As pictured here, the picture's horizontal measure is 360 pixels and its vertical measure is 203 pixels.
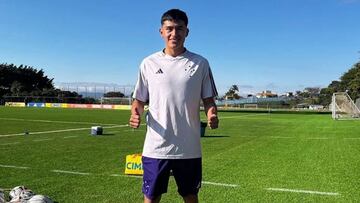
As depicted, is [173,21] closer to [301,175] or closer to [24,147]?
[301,175]

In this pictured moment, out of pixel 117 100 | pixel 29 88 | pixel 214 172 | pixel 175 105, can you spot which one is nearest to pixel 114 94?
pixel 117 100

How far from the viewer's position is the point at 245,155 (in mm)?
11672

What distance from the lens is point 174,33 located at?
387 centimetres

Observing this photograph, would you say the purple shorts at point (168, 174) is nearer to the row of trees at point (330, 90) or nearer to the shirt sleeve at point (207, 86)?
the shirt sleeve at point (207, 86)

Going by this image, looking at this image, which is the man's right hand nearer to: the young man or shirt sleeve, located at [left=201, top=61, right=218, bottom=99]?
the young man

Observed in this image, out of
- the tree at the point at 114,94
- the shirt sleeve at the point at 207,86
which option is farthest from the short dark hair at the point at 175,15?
the tree at the point at 114,94

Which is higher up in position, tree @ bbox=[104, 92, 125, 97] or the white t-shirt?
tree @ bbox=[104, 92, 125, 97]

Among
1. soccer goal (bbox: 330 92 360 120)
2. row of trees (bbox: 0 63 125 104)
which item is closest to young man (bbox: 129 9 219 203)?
soccer goal (bbox: 330 92 360 120)

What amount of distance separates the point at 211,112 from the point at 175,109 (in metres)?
0.32

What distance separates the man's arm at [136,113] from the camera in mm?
3963

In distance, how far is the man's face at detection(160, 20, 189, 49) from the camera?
388cm

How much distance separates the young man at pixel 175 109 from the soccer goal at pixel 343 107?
37.2 m


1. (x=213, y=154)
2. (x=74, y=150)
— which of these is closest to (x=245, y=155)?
(x=213, y=154)

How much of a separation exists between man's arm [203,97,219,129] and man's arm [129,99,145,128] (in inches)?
21.5
